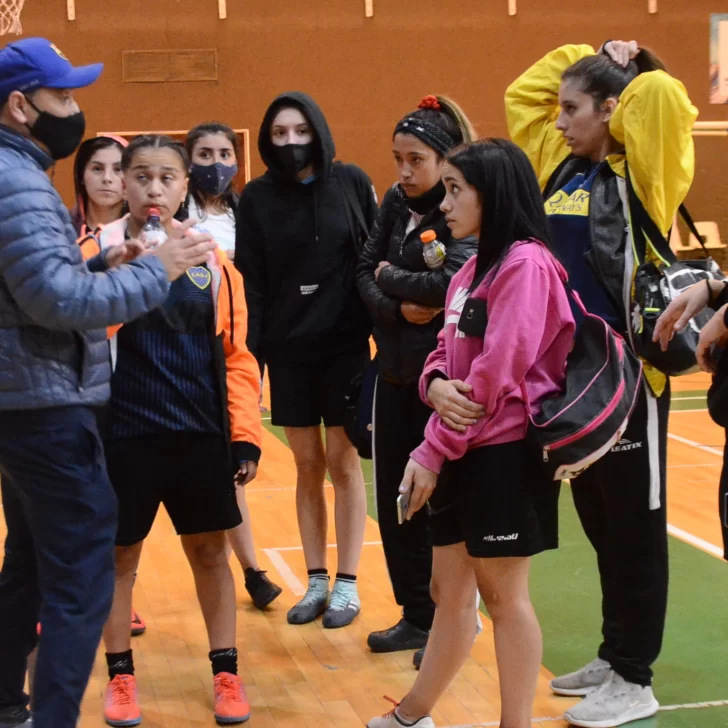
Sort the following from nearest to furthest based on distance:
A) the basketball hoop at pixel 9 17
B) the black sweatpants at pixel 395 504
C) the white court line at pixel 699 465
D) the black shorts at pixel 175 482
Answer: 1. the black shorts at pixel 175 482
2. the black sweatpants at pixel 395 504
3. the white court line at pixel 699 465
4. the basketball hoop at pixel 9 17

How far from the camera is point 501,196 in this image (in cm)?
259

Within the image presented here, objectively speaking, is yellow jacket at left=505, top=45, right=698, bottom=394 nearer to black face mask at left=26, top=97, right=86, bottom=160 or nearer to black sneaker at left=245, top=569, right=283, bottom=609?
black face mask at left=26, top=97, right=86, bottom=160

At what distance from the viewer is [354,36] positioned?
1388 cm

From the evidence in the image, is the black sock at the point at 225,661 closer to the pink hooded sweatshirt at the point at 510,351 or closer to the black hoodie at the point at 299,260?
the pink hooded sweatshirt at the point at 510,351

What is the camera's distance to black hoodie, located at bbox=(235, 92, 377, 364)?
156 inches

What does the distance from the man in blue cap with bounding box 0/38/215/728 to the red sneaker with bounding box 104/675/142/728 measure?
2.05 feet

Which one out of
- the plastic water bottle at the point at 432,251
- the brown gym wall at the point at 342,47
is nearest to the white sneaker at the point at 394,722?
the plastic water bottle at the point at 432,251

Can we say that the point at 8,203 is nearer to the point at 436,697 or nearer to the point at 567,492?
the point at 436,697

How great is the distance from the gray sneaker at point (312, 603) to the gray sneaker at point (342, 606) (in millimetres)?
46

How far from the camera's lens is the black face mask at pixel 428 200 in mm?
3521

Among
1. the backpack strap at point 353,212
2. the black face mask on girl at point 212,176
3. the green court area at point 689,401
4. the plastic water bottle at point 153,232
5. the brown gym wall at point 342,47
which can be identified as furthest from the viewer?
the brown gym wall at point 342,47

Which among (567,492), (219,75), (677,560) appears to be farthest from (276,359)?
(219,75)

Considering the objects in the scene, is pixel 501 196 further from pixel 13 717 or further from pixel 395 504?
pixel 13 717

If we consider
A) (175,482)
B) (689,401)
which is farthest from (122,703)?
(689,401)
